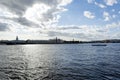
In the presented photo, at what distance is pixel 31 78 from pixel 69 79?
18.9 feet

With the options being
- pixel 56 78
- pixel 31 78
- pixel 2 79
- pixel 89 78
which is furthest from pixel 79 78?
pixel 2 79

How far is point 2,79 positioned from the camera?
2147cm

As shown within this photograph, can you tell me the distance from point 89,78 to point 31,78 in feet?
29.1

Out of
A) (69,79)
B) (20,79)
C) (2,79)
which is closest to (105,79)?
(69,79)

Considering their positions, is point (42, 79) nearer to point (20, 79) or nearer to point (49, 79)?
point (49, 79)

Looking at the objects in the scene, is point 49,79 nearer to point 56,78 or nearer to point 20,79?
point 56,78

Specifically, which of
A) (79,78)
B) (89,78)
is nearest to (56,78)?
(79,78)

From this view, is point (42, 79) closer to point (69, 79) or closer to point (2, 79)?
point (69, 79)

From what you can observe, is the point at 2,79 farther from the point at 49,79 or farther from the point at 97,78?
the point at 97,78

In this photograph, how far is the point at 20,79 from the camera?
21.8 meters

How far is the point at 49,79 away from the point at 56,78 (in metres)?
1.20

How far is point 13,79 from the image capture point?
71.4 ft

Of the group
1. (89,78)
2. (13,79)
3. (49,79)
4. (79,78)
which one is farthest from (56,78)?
(13,79)

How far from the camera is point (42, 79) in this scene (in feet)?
71.6
